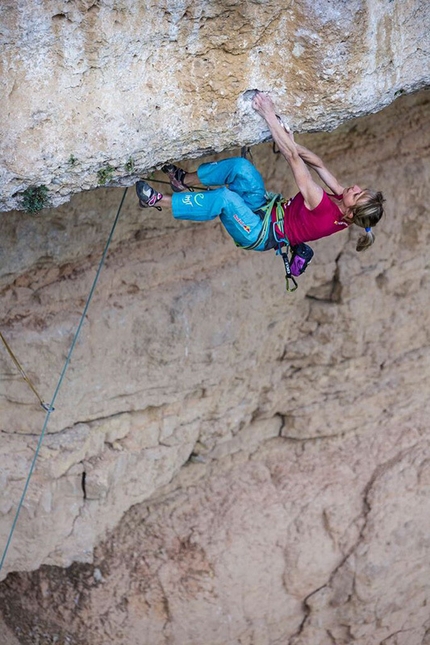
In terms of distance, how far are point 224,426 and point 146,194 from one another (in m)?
2.27

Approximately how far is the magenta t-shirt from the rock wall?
0.96 meters

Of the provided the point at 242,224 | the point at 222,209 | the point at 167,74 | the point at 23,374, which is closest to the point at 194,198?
the point at 222,209

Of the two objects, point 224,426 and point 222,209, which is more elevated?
point 222,209

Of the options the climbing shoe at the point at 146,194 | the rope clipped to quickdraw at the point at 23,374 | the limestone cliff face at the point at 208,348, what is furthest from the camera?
the rope clipped to quickdraw at the point at 23,374

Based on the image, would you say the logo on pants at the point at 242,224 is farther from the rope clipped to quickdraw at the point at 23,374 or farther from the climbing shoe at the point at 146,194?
the rope clipped to quickdraw at the point at 23,374

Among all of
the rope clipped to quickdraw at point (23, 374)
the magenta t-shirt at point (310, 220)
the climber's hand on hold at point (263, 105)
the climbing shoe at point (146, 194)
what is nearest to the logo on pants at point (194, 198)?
the climbing shoe at point (146, 194)

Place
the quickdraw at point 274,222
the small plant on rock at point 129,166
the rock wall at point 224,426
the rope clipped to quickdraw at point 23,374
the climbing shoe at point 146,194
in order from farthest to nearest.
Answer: the rock wall at point 224,426 < the rope clipped to quickdraw at point 23,374 < the quickdraw at point 274,222 < the climbing shoe at point 146,194 < the small plant on rock at point 129,166

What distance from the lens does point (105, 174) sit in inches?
133

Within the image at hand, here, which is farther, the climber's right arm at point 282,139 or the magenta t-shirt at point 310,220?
the magenta t-shirt at point 310,220

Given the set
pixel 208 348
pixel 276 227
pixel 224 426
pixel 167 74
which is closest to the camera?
pixel 167 74

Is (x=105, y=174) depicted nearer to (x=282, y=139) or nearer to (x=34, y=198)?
(x=34, y=198)

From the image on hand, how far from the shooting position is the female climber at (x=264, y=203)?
371 centimetres

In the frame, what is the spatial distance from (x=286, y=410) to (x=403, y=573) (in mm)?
1491

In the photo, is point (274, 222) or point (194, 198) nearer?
point (194, 198)
